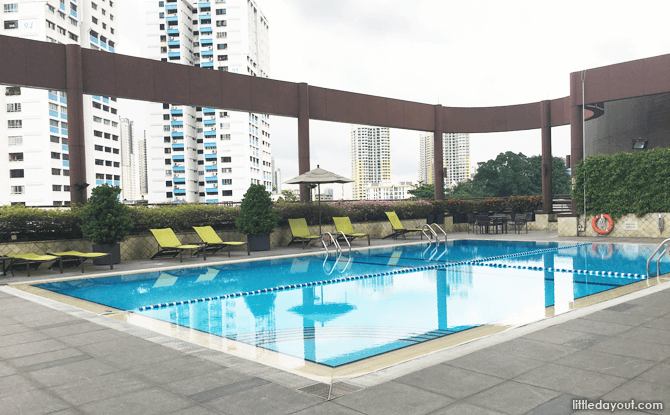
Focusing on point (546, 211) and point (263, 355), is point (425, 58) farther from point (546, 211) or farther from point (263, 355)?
point (263, 355)

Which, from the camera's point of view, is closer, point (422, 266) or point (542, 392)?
point (542, 392)

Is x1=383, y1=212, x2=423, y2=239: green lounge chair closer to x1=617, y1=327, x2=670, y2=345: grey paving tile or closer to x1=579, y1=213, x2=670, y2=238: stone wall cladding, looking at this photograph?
x1=579, y1=213, x2=670, y2=238: stone wall cladding

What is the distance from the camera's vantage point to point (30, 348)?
460cm

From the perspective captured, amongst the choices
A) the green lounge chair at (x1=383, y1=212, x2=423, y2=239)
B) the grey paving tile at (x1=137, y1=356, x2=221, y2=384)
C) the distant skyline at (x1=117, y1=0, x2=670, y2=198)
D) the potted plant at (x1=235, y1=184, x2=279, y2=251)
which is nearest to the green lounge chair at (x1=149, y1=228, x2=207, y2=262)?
the potted plant at (x1=235, y1=184, x2=279, y2=251)

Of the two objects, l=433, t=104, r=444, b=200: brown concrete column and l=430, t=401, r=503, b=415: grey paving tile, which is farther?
l=433, t=104, r=444, b=200: brown concrete column

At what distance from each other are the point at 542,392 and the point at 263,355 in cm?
247

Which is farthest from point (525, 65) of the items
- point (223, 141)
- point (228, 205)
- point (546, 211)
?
point (223, 141)

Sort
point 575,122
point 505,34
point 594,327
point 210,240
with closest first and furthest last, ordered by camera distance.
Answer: point 594,327 < point 210,240 < point 575,122 < point 505,34

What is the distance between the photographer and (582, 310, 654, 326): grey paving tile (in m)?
4.96

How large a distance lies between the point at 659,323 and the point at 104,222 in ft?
35.8

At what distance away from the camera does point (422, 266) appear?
1138 cm

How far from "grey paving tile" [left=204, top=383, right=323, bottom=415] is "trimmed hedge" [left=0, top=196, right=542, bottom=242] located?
10.6 m

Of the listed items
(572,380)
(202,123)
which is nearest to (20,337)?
(572,380)

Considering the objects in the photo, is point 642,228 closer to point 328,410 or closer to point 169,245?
point 169,245
